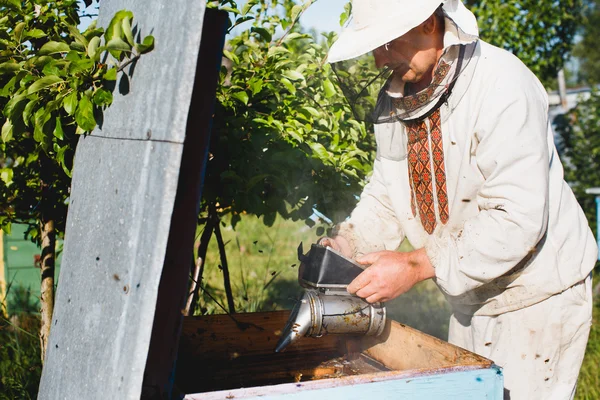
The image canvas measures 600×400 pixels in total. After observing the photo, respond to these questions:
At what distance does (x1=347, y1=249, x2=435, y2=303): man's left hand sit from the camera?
72.9 inches

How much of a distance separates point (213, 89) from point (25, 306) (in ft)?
9.84

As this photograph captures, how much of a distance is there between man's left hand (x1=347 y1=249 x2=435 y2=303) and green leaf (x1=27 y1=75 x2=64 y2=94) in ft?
3.45

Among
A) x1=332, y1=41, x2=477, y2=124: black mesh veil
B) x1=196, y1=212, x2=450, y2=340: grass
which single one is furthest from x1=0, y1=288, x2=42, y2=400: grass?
x1=332, y1=41, x2=477, y2=124: black mesh veil

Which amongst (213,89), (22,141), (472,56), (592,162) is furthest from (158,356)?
(592,162)

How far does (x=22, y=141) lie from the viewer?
2.48 meters

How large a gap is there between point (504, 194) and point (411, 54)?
1.77ft

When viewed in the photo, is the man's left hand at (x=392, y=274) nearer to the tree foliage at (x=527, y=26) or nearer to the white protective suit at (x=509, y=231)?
the white protective suit at (x=509, y=231)

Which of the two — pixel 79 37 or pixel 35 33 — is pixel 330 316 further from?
pixel 35 33

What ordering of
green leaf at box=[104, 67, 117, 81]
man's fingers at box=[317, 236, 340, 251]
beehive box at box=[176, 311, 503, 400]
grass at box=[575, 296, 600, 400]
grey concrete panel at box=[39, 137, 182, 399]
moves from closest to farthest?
grey concrete panel at box=[39, 137, 182, 399] < green leaf at box=[104, 67, 117, 81] < beehive box at box=[176, 311, 503, 400] < man's fingers at box=[317, 236, 340, 251] < grass at box=[575, 296, 600, 400]

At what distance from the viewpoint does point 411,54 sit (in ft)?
6.37

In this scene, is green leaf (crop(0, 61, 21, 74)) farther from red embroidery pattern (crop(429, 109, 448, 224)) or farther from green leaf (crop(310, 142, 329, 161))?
red embroidery pattern (crop(429, 109, 448, 224))

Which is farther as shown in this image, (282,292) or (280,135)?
(282,292)

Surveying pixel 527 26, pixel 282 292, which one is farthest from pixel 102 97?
pixel 527 26

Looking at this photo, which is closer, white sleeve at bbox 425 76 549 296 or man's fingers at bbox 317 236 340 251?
white sleeve at bbox 425 76 549 296
